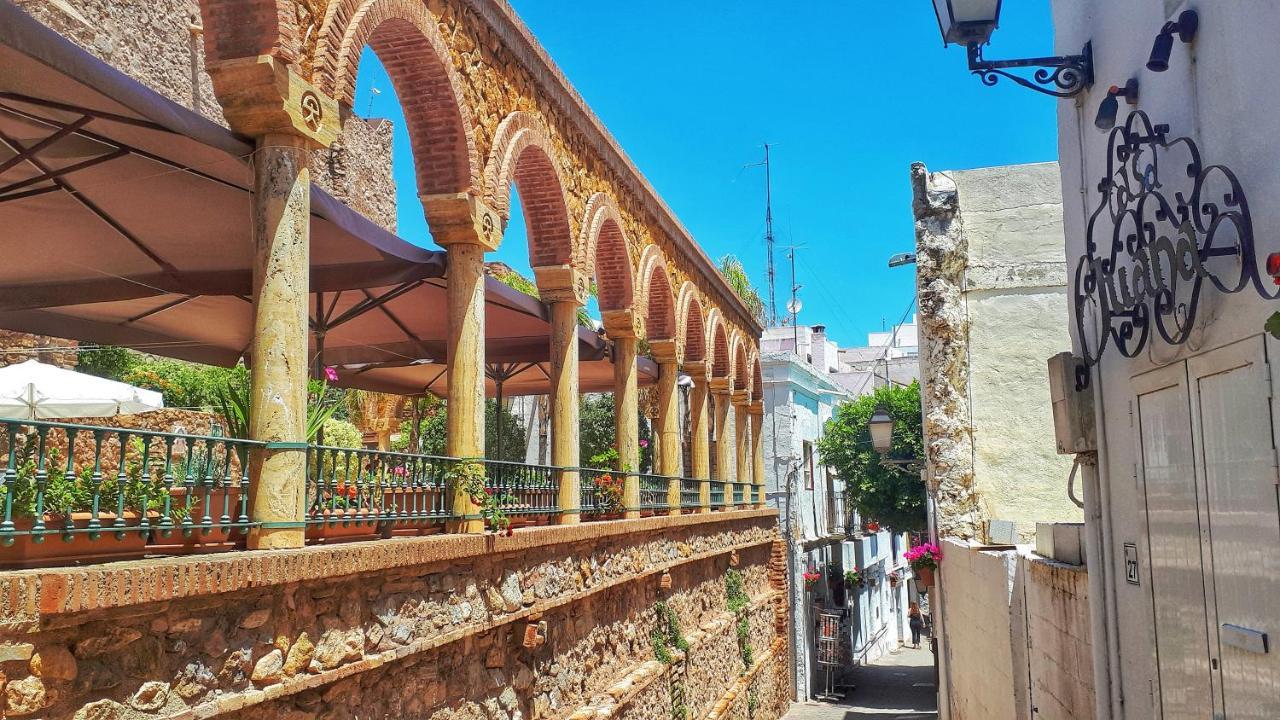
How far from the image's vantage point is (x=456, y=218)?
7547mm

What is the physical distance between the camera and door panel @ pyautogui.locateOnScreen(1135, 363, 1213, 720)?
13.8ft

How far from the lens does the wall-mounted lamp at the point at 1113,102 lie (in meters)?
4.76

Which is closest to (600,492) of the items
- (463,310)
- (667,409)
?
(463,310)

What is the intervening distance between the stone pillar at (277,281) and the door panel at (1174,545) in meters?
4.01

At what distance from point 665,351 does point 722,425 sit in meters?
4.18

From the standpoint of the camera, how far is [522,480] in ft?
27.9

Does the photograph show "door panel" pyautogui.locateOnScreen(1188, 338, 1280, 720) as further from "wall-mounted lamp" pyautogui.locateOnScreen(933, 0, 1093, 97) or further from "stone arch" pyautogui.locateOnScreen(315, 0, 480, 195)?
"stone arch" pyautogui.locateOnScreen(315, 0, 480, 195)

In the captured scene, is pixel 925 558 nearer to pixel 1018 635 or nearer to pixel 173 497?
pixel 1018 635

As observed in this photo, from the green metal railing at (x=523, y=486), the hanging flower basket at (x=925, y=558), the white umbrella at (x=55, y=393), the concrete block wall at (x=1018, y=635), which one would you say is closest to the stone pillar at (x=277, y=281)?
the green metal railing at (x=523, y=486)

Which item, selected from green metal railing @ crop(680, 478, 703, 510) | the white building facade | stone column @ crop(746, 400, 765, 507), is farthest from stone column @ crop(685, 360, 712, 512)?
the white building facade

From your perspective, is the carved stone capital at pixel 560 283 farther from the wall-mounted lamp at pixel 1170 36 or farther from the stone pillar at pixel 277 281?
the wall-mounted lamp at pixel 1170 36

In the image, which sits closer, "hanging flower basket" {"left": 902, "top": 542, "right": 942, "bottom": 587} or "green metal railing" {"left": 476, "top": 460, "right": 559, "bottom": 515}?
"green metal railing" {"left": 476, "top": 460, "right": 559, "bottom": 515}

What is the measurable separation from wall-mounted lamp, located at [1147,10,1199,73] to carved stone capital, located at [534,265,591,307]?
20.6 feet

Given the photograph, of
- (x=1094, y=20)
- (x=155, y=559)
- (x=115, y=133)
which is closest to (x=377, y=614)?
(x=155, y=559)
